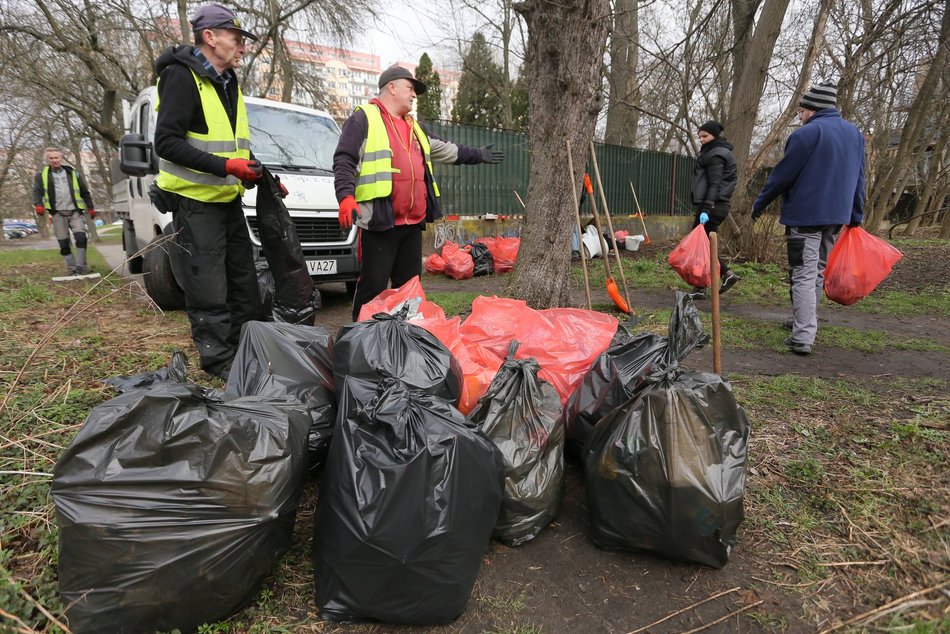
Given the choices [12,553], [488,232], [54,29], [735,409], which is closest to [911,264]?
[488,232]

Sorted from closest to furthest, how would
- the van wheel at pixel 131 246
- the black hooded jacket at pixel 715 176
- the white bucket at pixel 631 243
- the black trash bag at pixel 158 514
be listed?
the black trash bag at pixel 158 514 < the black hooded jacket at pixel 715 176 < the van wheel at pixel 131 246 < the white bucket at pixel 631 243

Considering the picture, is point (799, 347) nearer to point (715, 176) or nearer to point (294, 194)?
point (715, 176)

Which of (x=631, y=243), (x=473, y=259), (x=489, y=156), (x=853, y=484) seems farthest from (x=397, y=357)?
(x=631, y=243)

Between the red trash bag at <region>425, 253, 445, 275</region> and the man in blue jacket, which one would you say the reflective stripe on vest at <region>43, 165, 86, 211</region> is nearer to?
the red trash bag at <region>425, 253, 445, 275</region>

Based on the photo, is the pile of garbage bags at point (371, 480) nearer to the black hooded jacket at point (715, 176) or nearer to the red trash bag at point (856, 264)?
the red trash bag at point (856, 264)

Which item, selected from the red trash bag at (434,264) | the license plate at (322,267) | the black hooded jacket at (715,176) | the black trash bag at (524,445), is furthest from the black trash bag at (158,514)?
the red trash bag at (434,264)

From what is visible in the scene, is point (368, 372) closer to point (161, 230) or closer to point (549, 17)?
point (549, 17)

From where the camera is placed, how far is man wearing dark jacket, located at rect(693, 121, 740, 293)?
17.4ft

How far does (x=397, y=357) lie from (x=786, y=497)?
5.10 feet

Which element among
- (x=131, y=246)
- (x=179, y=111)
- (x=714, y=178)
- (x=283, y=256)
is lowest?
(x=131, y=246)

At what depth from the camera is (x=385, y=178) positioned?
2.88m

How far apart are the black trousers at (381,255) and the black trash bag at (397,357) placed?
41.9 inches

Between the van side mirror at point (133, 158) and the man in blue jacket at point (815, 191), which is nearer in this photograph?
the van side mirror at point (133, 158)

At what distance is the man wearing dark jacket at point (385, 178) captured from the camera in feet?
9.44
